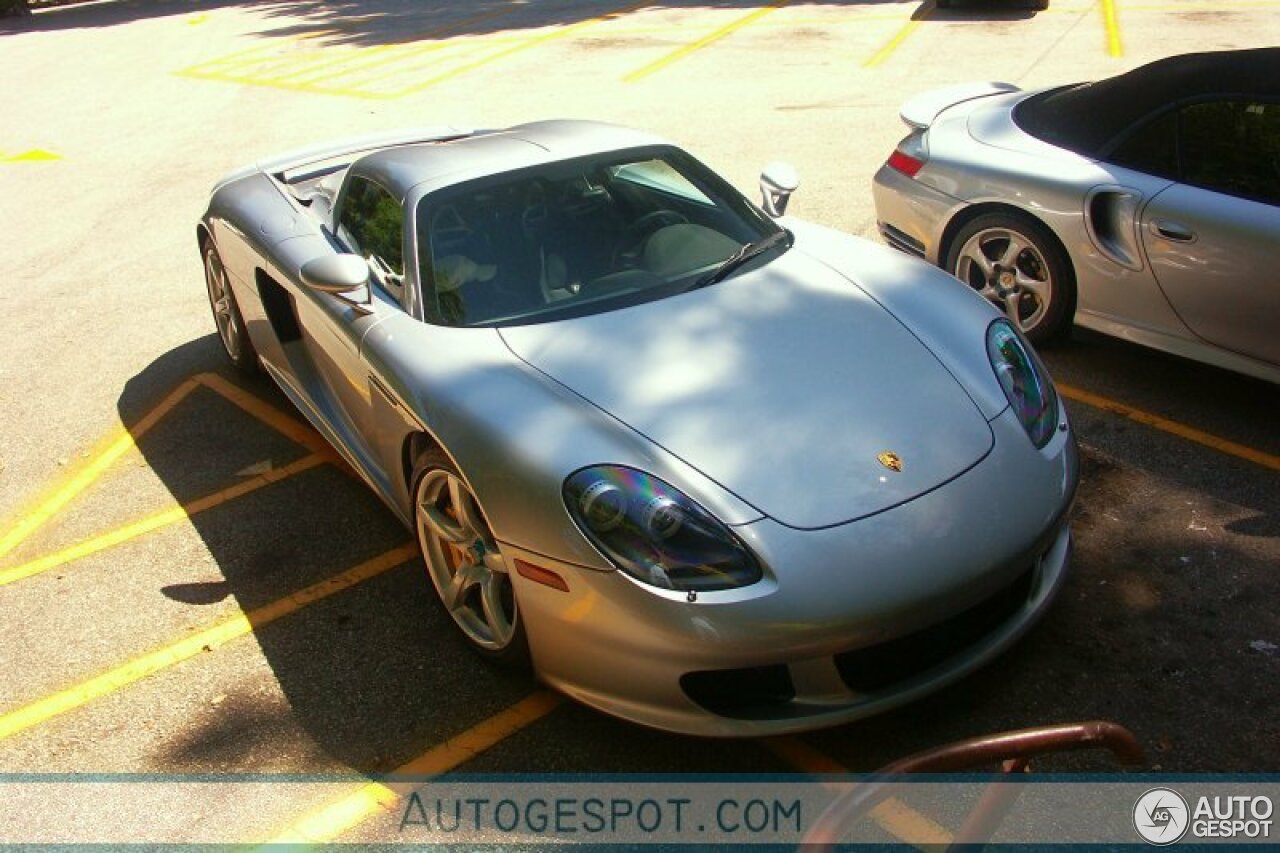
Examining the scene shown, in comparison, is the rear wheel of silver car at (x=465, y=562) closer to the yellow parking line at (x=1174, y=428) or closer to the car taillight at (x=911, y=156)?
the yellow parking line at (x=1174, y=428)

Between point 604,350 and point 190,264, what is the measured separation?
522cm

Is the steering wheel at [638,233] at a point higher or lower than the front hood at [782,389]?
higher

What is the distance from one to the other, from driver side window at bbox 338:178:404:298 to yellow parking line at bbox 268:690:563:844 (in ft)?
4.76

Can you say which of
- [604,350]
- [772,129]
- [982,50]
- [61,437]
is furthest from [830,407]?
[982,50]

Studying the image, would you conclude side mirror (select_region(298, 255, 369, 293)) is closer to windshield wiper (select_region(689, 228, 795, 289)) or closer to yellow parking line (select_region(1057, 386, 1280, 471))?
windshield wiper (select_region(689, 228, 795, 289))

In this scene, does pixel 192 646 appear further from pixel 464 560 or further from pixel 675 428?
pixel 675 428

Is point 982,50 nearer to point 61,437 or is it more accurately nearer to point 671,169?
point 671,169

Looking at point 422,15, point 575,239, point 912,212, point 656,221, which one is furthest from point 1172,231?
point 422,15

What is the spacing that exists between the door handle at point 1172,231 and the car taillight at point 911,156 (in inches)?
49.3

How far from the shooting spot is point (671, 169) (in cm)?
464

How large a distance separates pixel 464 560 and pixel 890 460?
1.27 metres

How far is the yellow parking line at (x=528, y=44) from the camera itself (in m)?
13.2

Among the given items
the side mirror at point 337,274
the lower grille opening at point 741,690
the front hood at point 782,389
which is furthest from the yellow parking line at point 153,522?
the lower grille opening at point 741,690

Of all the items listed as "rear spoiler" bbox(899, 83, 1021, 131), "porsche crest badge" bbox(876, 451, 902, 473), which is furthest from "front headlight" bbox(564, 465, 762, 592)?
"rear spoiler" bbox(899, 83, 1021, 131)
